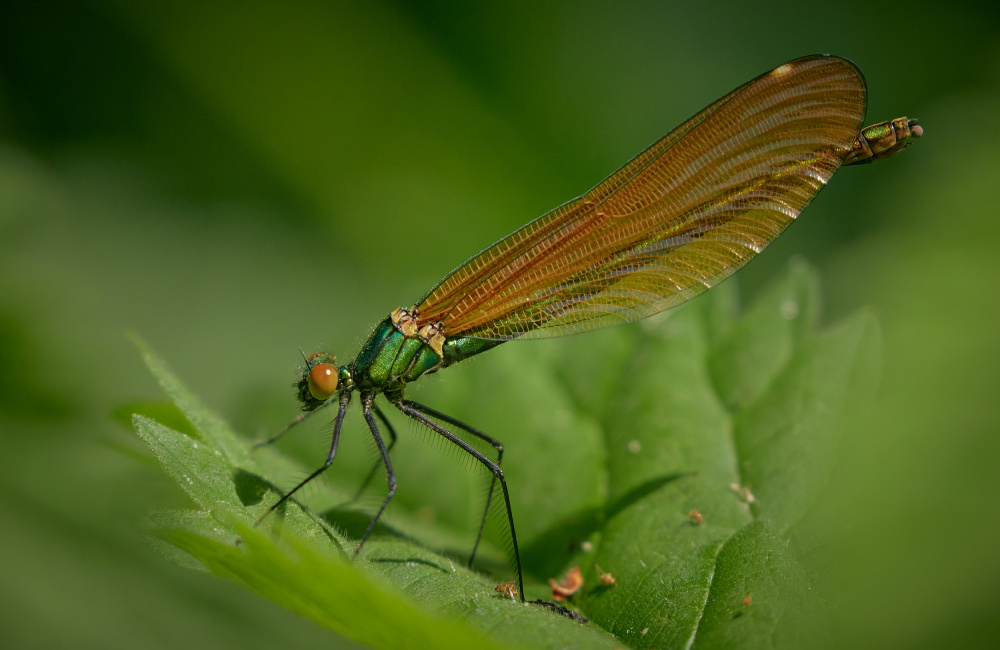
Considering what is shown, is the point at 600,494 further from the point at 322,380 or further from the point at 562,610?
the point at 322,380

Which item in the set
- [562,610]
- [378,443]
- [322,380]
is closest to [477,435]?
[378,443]

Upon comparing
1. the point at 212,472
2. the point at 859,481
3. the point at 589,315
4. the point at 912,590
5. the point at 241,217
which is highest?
the point at 241,217

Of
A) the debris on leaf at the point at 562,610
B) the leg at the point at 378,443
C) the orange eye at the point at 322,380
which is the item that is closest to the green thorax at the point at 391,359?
the leg at the point at 378,443

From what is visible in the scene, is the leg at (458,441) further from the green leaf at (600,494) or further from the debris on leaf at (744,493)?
the debris on leaf at (744,493)

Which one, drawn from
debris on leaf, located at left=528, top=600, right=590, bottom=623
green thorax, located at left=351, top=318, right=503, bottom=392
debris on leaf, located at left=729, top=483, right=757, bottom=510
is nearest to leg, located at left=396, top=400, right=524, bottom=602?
green thorax, located at left=351, top=318, right=503, bottom=392

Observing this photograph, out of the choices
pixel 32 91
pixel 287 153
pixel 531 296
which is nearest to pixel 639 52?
pixel 287 153

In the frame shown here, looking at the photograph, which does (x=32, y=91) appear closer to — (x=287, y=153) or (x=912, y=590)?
(x=287, y=153)
